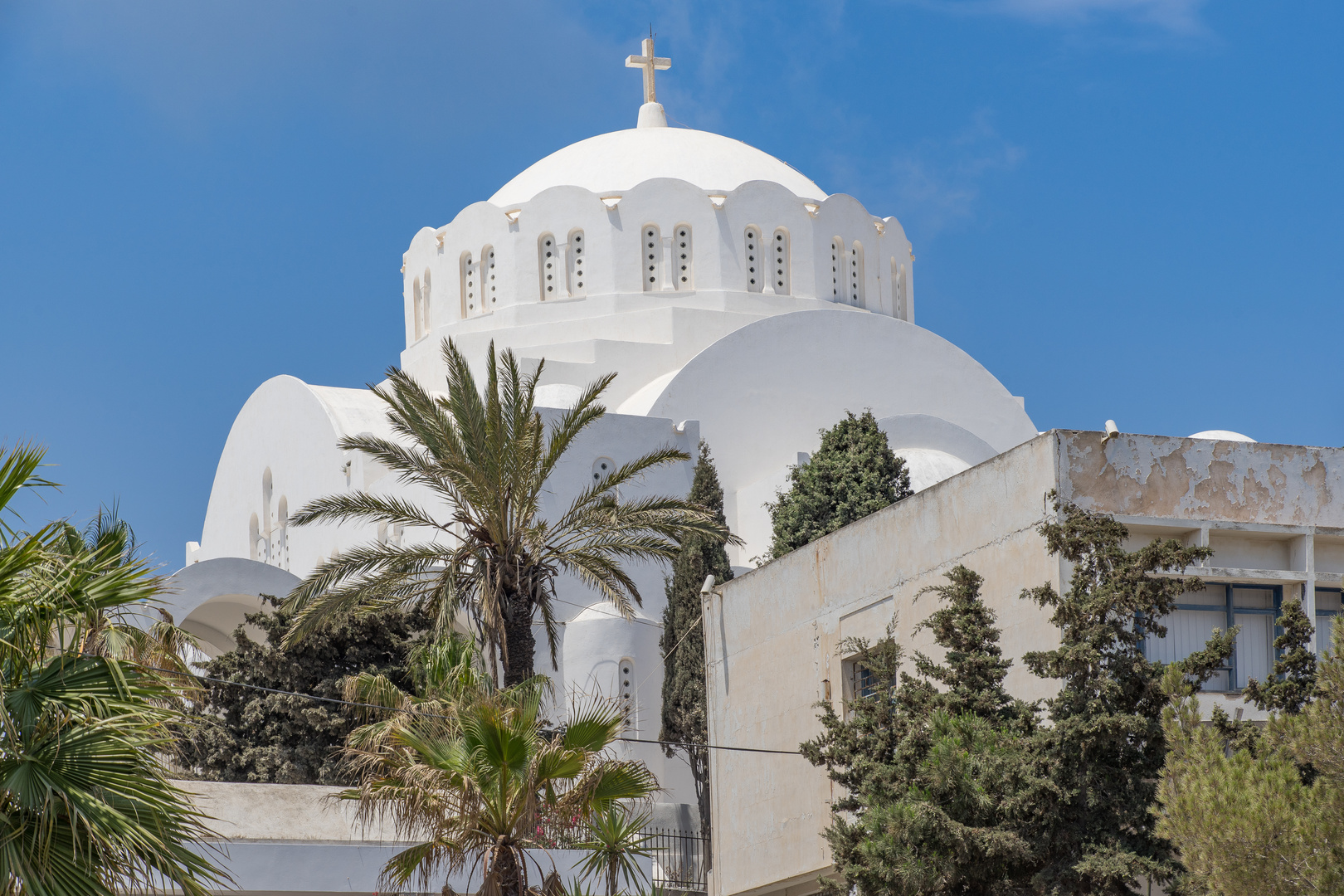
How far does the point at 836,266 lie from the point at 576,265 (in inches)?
172

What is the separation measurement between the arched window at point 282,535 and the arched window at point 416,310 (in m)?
3.71

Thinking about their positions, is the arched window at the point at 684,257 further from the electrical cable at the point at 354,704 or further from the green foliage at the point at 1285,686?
the green foliage at the point at 1285,686

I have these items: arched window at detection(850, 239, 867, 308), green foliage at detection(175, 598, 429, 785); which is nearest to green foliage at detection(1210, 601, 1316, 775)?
green foliage at detection(175, 598, 429, 785)

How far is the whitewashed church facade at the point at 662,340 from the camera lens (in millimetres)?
25734

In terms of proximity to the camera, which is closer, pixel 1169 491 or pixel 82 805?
pixel 82 805

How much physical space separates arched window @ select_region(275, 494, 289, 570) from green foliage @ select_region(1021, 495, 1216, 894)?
1863 cm

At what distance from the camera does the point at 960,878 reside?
11875 mm

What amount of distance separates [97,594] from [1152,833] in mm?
6588

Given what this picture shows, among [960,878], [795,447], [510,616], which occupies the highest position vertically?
[795,447]

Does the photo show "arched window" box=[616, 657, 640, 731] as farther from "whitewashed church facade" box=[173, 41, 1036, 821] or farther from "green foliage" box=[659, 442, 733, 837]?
"whitewashed church facade" box=[173, 41, 1036, 821]

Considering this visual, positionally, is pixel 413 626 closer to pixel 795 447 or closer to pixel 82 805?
pixel 795 447

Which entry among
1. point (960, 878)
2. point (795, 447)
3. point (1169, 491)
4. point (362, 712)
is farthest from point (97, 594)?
point (795, 447)

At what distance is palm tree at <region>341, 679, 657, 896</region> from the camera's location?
36.4 feet

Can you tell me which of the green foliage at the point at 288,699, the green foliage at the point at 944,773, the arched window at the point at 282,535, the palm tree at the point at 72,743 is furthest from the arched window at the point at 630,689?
the palm tree at the point at 72,743
